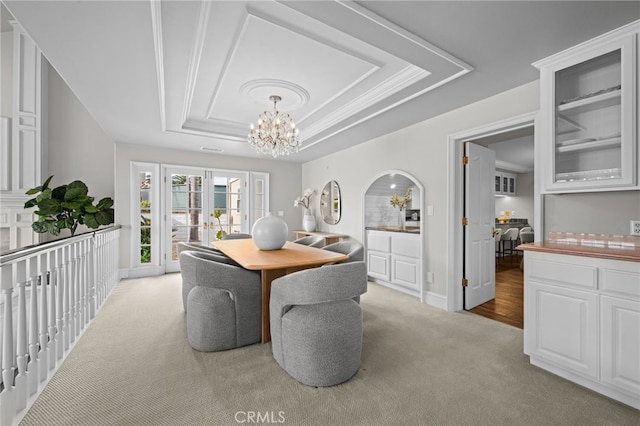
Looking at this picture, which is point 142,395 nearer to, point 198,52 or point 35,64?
point 198,52

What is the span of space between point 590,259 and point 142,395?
3043 millimetres

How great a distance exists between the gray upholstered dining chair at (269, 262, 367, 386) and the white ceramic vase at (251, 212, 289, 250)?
943 millimetres

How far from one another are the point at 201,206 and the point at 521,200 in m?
9.26

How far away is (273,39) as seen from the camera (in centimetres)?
222

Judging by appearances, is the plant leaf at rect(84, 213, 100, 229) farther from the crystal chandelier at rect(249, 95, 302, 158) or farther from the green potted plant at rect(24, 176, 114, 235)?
the crystal chandelier at rect(249, 95, 302, 158)

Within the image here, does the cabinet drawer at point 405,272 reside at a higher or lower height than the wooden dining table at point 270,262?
lower

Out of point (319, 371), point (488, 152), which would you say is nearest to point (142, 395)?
point (319, 371)

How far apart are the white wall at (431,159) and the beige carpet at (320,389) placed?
1.16 m

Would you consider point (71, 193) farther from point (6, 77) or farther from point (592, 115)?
point (592, 115)

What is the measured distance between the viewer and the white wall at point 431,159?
2.87 meters

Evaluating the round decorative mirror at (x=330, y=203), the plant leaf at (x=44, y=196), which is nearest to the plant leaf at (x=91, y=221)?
the plant leaf at (x=44, y=196)

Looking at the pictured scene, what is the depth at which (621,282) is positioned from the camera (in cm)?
171

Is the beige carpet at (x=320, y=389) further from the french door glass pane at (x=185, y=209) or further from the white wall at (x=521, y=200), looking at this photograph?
the white wall at (x=521, y=200)

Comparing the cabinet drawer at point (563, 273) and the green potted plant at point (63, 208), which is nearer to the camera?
the cabinet drawer at point (563, 273)
